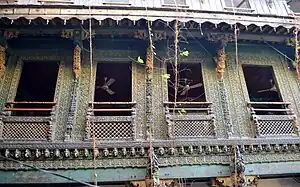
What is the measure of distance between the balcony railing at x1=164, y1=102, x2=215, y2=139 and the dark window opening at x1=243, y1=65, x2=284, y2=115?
7.36 ft

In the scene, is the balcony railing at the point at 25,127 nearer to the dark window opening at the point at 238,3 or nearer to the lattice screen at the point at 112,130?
the lattice screen at the point at 112,130

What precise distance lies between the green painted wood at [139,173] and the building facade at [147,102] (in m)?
0.02

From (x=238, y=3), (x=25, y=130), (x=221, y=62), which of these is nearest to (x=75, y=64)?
(x=25, y=130)

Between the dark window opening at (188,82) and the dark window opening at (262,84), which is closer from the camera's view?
the dark window opening at (188,82)

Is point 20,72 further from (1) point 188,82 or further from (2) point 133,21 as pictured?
(1) point 188,82

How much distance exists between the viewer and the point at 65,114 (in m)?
8.30

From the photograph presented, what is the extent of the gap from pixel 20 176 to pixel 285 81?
24.7ft

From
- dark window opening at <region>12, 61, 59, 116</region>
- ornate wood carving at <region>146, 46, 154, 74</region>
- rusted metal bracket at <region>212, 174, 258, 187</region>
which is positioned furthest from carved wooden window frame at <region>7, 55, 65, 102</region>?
rusted metal bracket at <region>212, 174, 258, 187</region>

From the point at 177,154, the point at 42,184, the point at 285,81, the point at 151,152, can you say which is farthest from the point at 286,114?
the point at 42,184

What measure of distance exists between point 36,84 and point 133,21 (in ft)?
14.1

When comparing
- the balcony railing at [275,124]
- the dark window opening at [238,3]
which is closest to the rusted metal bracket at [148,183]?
the balcony railing at [275,124]

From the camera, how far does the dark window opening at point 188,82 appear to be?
387 inches

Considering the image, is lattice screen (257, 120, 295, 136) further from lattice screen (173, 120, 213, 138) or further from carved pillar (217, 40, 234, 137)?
lattice screen (173, 120, 213, 138)

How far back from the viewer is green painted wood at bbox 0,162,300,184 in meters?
7.41
